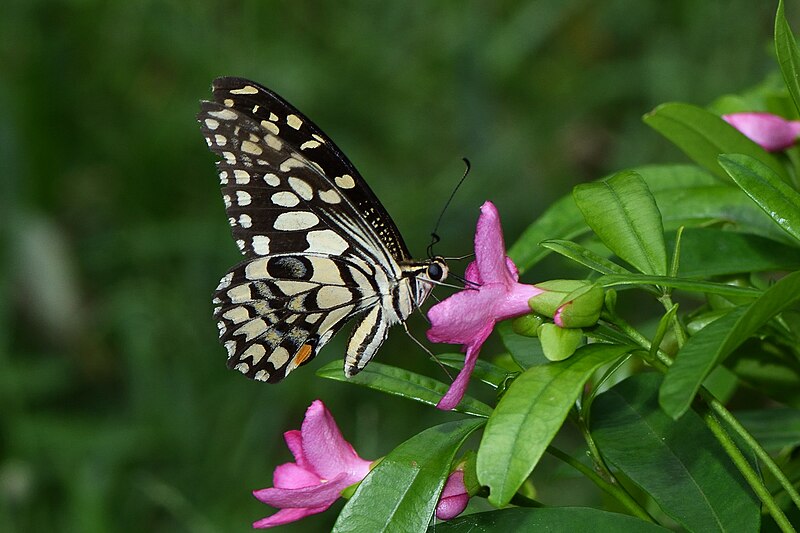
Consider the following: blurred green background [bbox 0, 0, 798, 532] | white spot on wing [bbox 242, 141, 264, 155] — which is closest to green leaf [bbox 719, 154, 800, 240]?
white spot on wing [bbox 242, 141, 264, 155]

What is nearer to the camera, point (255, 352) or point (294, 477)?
point (294, 477)

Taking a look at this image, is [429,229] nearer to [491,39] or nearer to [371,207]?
[491,39]

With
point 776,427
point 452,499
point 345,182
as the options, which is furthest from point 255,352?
point 776,427

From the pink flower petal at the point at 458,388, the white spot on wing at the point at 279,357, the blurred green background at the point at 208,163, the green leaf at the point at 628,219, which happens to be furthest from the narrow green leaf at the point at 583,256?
the blurred green background at the point at 208,163

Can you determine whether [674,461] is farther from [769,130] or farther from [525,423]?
[769,130]

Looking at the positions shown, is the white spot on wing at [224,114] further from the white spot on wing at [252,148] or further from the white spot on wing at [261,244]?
the white spot on wing at [261,244]

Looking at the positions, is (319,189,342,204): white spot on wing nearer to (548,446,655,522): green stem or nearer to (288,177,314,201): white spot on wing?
(288,177,314,201): white spot on wing
